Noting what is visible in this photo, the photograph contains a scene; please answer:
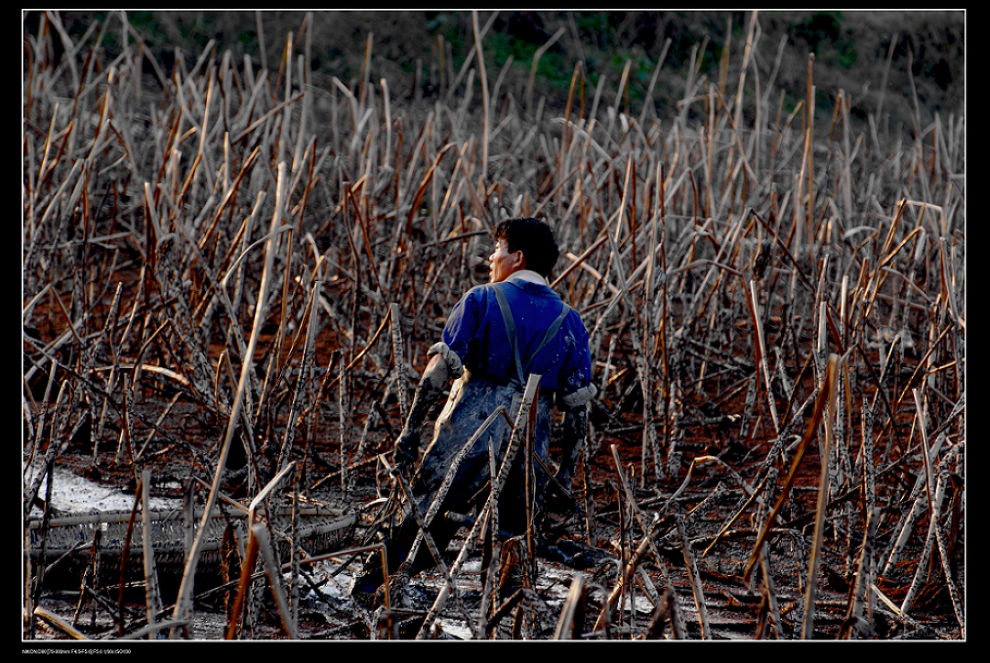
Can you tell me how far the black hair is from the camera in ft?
5.92

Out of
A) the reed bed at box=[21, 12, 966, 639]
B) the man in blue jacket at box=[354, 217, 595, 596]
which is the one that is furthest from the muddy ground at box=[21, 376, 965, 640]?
the man in blue jacket at box=[354, 217, 595, 596]

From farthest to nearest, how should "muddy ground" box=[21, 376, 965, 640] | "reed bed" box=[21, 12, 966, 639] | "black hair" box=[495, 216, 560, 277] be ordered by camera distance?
1. "black hair" box=[495, 216, 560, 277]
2. "reed bed" box=[21, 12, 966, 639]
3. "muddy ground" box=[21, 376, 965, 640]

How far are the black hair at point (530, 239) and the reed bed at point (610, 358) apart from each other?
274 mm

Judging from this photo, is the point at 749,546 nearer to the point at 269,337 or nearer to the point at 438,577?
the point at 438,577

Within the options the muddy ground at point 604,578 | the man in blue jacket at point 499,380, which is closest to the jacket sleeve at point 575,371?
the man in blue jacket at point 499,380

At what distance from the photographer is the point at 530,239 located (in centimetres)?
181

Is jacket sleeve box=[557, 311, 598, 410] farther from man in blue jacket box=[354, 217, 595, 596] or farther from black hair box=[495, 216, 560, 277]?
black hair box=[495, 216, 560, 277]

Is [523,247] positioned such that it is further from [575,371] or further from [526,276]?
[575,371]

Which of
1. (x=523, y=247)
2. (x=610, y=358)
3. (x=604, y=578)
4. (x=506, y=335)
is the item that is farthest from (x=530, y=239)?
(x=610, y=358)

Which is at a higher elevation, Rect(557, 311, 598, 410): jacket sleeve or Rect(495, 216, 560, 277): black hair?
Rect(495, 216, 560, 277): black hair

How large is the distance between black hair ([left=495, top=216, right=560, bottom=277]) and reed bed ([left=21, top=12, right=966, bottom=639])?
0.27 metres

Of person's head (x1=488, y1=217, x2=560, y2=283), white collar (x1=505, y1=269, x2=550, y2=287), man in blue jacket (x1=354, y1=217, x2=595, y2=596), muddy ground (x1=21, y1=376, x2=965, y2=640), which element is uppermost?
person's head (x1=488, y1=217, x2=560, y2=283)

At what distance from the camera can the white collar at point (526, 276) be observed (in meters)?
1.79

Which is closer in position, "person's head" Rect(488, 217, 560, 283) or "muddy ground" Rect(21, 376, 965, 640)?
"muddy ground" Rect(21, 376, 965, 640)
